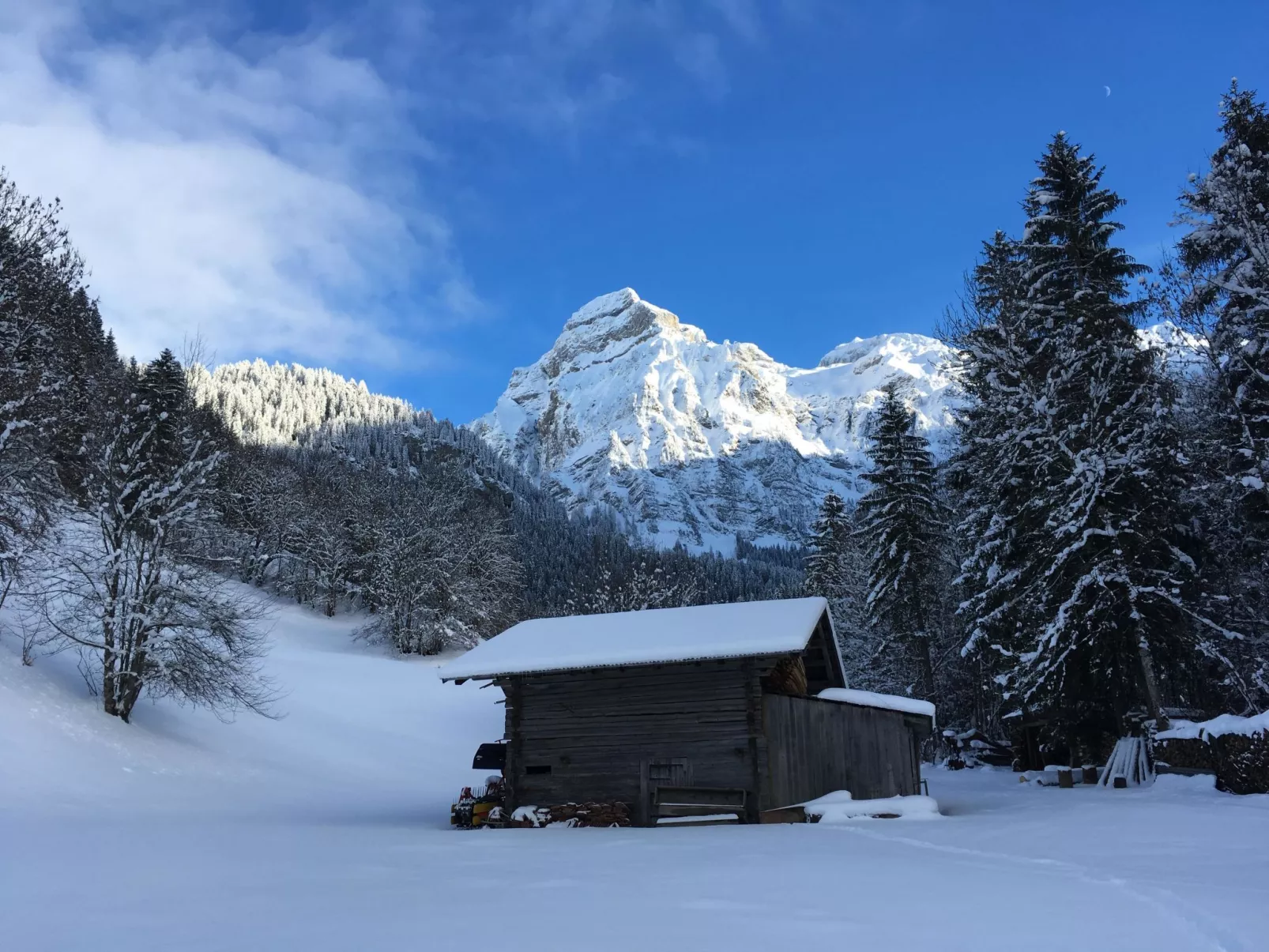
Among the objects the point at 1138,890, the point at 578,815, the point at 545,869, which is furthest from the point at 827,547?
the point at 1138,890

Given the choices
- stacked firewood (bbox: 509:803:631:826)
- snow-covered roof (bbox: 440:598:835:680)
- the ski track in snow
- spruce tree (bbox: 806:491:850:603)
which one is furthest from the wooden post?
spruce tree (bbox: 806:491:850:603)

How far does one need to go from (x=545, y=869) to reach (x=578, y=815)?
760 centimetres

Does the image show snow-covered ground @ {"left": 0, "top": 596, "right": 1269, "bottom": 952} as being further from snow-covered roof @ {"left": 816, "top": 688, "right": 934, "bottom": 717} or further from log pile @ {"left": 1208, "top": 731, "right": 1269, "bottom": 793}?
snow-covered roof @ {"left": 816, "top": 688, "right": 934, "bottom": 717}

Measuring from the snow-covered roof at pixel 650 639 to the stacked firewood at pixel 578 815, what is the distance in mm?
2878

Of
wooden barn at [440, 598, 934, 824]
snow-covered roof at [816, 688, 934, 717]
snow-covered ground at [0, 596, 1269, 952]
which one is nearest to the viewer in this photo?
snow-covered ground at [0, 596, 1269, 952]

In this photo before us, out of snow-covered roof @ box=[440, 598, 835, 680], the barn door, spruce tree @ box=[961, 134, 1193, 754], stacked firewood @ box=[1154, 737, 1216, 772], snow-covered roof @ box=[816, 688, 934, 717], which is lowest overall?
the barn door

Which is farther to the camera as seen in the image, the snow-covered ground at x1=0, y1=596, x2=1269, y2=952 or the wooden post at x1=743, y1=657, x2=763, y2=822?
the wooden post at x1=743, y1=657, x2=763, y2=822

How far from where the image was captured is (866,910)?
718 centimetres

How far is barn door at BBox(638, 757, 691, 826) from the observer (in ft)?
57.5

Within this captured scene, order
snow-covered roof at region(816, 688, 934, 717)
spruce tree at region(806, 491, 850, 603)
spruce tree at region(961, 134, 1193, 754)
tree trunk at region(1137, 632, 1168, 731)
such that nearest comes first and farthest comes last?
tree trunk at region(1137, 632, 1168, 731) < snow-covered roof at region(816, 688, 934, 717) < spruce tree at region(961, 134, 1193, 754) < spruce tree at region(806, 491, 850, 603)

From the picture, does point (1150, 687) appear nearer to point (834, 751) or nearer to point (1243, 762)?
point (1243, 762)

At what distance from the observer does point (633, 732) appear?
18.1m

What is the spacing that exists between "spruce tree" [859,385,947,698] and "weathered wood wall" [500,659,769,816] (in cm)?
1914

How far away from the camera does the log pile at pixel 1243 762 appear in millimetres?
15117
